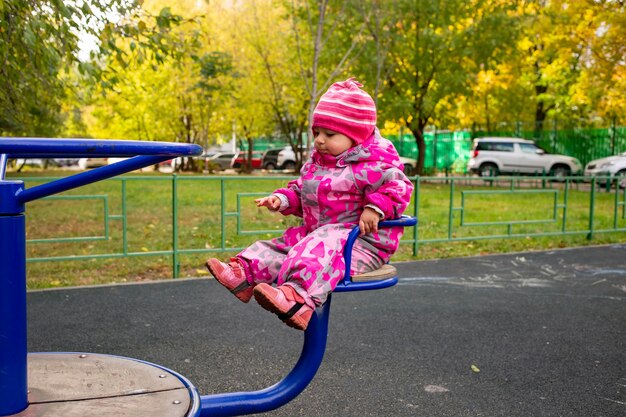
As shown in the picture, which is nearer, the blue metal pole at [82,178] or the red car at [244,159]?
the blue metal pole at [82,178]

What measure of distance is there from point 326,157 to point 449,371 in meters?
2.01

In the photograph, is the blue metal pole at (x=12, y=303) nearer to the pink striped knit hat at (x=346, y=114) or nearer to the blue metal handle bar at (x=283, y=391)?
the blue metal handle bar at (x=283, y=391)

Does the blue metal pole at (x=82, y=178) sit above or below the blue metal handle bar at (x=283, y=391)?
above

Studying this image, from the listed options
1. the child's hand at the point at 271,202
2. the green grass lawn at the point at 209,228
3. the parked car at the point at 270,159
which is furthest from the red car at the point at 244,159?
the child's hand at the point at 271,202

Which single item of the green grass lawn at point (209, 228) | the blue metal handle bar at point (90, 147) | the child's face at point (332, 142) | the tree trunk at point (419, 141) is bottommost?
the green grass lawn at point (209, 228)

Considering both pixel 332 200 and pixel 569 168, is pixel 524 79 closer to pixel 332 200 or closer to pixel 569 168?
pixel 569 168

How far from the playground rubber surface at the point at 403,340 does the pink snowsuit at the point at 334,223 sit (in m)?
1.21

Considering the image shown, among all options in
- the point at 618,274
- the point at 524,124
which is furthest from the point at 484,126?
the point at 618,274

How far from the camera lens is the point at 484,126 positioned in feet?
102

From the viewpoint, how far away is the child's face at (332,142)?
8.02 feet

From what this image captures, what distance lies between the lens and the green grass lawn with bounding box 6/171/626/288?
7.27m

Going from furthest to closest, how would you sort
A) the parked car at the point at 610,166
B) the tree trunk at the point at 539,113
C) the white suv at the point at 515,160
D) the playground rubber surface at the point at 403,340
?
1. the tree trunk at the point at 539,113
2. the white suv at the point at 515,160
3. the parked car at the point at 610,166
4. the playground rubber surface at the point at 403,340

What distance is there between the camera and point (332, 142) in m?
2.44

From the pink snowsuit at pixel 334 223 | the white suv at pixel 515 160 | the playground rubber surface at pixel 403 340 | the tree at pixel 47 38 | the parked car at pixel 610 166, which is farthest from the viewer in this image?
the white suv at pixel 515 160
